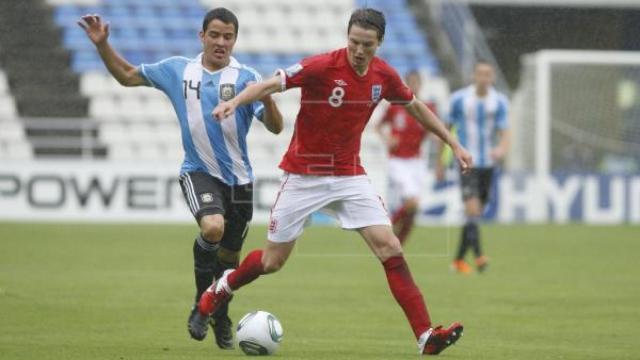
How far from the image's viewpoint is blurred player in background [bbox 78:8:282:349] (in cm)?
850

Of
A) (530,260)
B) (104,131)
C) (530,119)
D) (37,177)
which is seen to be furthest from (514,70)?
(530,260)

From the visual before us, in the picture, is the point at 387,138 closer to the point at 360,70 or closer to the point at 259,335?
→ the point at 360,70

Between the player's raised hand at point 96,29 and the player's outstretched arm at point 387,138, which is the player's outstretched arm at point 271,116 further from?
the player's outstretched arm at point 387,138

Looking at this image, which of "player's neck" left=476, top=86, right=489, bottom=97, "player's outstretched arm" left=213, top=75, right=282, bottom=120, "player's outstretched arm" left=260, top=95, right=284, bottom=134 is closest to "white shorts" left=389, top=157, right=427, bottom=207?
"player's neck" left=476, top=86, right=489, bottom=97

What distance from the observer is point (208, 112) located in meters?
8.61

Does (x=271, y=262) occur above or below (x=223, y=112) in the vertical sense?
below

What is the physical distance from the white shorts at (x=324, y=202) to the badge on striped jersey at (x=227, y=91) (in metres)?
0.67

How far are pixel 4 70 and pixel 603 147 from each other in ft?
39.3

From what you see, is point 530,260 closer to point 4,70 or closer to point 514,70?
point 4,70

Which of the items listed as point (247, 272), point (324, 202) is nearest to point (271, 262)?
point (247, 272)

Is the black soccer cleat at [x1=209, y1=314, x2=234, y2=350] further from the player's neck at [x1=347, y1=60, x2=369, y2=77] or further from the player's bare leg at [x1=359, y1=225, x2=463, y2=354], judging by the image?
the player's neck at [x1=347, y1=60, x2=369, y2=77]

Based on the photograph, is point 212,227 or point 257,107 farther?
point 257,107

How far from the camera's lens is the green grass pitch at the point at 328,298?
27.9 feet

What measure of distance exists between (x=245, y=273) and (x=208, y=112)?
42.6 inches
